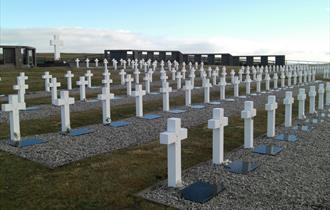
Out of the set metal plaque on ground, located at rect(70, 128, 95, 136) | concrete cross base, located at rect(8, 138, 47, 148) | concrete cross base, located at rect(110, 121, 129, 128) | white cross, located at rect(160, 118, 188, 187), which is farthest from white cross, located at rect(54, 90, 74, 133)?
white cross, located at rect(160, 118, 188, 187)

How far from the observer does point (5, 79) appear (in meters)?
22.0

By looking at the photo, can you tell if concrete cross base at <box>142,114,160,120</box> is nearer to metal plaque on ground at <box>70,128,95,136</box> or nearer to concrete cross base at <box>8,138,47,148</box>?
metal plaque on ground at <box>70,128,95,136</box>

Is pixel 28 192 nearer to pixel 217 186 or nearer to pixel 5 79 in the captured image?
pixel 217 186

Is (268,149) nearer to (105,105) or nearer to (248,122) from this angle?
(248,122)

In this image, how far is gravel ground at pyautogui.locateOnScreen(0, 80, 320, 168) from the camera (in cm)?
711

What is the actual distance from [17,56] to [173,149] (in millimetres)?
27229

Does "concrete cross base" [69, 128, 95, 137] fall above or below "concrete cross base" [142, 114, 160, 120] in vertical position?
below

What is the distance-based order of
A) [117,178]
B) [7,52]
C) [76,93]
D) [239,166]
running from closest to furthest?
[117,178], [239,166], [76,93], [7,52]

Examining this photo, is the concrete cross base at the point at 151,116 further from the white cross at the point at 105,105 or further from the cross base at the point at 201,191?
the cross base at the point at 201,191

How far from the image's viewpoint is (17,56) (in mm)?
29703

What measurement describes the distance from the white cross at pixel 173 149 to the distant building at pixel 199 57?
35203 millimetres

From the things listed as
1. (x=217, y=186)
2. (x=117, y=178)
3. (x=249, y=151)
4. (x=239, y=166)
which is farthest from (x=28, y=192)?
(x=249, y=151)

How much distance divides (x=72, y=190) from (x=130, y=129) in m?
4.38

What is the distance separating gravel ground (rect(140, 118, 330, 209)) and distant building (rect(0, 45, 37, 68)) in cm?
2581
